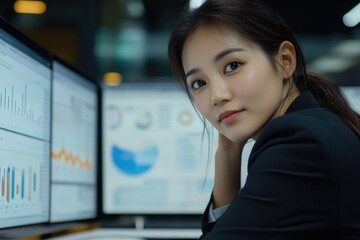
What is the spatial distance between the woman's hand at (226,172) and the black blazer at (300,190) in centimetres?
44

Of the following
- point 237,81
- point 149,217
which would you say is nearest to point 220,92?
point 237,81

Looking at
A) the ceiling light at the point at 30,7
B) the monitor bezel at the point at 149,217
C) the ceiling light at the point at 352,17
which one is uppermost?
the ceiling light at the point at 30,7

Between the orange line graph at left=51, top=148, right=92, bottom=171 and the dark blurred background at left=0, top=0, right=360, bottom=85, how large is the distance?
1.08m

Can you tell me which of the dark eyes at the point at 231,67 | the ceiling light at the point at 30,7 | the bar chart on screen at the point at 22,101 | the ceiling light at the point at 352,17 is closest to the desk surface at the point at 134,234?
the bar chart on screen at the point at 22,101

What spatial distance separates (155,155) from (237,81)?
78 cm

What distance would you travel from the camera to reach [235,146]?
1.38 meters

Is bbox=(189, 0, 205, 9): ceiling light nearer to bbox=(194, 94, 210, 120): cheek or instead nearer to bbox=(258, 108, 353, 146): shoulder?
bbox=(194, 94, 210, 120): cheek

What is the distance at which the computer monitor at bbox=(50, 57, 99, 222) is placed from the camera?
1.44 meters

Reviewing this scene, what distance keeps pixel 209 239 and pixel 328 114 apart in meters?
0.31

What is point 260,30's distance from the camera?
1.05m

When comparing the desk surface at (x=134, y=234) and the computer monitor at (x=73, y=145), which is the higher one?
the computer monitor at (x=73, y=145)

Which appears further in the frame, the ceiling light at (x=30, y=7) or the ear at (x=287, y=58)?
the ceiling light at (x=30, y=7)

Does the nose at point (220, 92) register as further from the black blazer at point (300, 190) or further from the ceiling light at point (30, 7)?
the ceiling light at point (30, 7)

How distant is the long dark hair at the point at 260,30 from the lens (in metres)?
1.05
